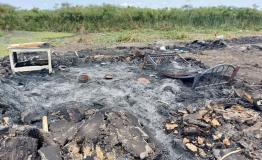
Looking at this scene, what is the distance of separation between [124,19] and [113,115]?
16.0 metres

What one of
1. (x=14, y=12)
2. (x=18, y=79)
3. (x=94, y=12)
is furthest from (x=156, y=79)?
(x=14, y=12)

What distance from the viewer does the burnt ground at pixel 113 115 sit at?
18.0 feet

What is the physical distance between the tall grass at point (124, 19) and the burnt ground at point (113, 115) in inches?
498

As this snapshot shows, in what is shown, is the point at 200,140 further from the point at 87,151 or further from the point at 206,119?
the point at 87,151

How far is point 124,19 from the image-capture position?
21469mm

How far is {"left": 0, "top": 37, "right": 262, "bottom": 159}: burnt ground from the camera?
5480 mm

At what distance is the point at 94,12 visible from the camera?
70.3 ft

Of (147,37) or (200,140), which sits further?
(147,37)

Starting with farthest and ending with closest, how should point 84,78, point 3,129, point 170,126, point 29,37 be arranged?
point 29,37, point 84,78, point 170,126, point 3,129

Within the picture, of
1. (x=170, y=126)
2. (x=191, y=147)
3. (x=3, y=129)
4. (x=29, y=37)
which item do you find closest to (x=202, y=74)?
(x=170, y=126)

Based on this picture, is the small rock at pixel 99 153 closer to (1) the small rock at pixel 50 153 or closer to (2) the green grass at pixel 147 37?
(1) the small rock at pixel 50 153

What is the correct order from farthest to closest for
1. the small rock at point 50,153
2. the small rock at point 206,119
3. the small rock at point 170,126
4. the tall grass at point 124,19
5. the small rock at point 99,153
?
the tall grass at point 124,19, the small rock at point 206,119, the small rock at point 170,126, the small rock at point 99,153, the small rock at point 50,153

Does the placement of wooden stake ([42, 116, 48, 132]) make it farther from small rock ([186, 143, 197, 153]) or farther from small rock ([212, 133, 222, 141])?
small rock ([212, 133, 222, 141])

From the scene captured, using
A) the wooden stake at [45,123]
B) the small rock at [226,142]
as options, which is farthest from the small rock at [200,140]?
the wooden stake at [45,123]
